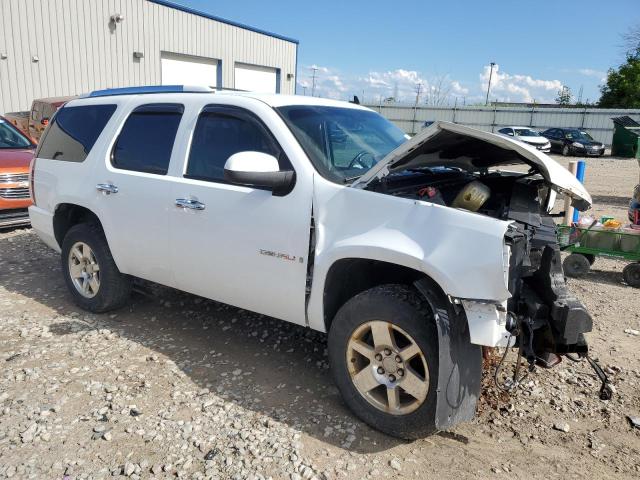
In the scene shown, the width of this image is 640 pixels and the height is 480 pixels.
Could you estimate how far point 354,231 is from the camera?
3062 millimetres

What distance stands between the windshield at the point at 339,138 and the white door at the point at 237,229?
20 centimetres

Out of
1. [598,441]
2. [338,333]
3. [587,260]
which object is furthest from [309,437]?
[587,260]

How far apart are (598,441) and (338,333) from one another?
165 centimetres

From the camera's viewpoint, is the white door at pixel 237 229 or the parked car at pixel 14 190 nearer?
the white door at pixel 237 229

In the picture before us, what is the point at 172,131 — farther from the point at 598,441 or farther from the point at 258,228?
the point at 598,441

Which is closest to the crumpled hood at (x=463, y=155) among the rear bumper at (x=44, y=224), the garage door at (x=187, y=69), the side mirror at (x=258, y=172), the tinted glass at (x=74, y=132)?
the side mirror at (x=258, y=172)

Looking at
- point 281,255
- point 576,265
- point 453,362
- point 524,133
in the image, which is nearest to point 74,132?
point 281,255

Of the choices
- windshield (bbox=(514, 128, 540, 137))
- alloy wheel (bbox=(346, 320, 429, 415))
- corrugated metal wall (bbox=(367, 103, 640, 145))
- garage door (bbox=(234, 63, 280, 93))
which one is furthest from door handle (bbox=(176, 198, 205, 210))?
corrugated metal wall (bbox=(367, 103, 640, 145))

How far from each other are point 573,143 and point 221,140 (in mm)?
26147

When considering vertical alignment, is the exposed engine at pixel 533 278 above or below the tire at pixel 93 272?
above

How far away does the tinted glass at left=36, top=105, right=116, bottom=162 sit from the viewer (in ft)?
15.6

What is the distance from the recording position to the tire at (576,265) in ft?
20.3

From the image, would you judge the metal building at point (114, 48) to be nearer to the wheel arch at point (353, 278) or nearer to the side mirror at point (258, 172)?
the side mirror at point (258, 172)

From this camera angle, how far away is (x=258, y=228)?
345cm
